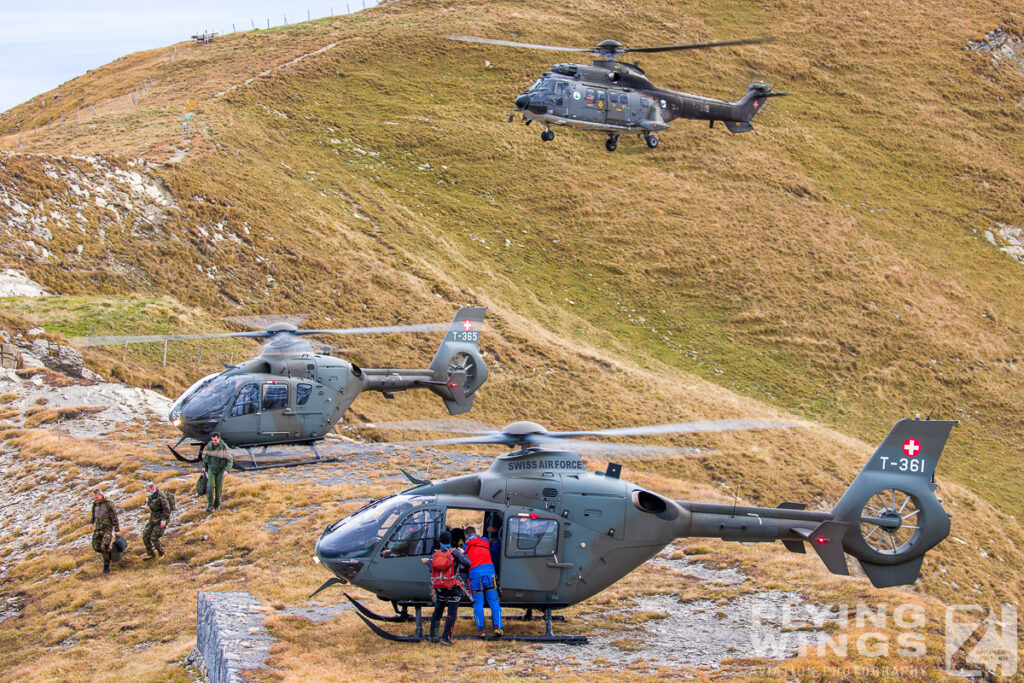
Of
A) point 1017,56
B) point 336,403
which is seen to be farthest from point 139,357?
point 1017,56

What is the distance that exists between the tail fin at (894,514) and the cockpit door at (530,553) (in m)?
4.29

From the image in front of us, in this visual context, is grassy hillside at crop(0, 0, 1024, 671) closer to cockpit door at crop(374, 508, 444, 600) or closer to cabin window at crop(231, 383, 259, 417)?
cabin window at crop(231, 383, 259, 417)

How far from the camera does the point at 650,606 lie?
15.8 meters

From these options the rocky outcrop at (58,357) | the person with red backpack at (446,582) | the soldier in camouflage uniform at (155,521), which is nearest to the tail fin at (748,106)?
the rocky outcrop at (58,357)

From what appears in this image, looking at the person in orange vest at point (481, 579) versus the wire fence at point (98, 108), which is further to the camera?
the wire fence at point (98, 108)

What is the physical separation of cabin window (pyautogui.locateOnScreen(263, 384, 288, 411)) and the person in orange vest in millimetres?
8210

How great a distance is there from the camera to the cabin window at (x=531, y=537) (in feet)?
44.1

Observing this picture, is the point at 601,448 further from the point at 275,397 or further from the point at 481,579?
the point at 275,397

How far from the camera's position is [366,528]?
1315 centimetres

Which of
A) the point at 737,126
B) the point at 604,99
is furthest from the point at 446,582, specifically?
the point at 737,126

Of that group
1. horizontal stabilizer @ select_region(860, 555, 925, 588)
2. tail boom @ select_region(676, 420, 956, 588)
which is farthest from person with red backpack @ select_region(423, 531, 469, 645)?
horizontal stabilizer @ select_region(860, 555, 925, 588)

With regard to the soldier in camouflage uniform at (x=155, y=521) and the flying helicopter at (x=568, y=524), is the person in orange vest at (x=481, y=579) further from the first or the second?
the soldier in camouflage uniform at (x=155, y=521)

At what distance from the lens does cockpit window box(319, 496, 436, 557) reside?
12992 millimetres

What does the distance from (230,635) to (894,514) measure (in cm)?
1050
